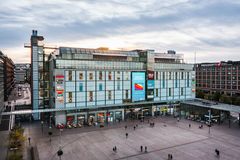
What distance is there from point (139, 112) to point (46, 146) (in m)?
42.7

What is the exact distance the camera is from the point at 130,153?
41.5 meters

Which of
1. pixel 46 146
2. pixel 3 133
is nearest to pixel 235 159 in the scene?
pixel 46 146

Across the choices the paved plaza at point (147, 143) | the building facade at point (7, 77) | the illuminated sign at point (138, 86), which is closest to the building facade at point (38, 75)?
the paved plaza at point (147, 143)

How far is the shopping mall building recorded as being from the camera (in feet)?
216

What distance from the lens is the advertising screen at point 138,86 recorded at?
256 feet

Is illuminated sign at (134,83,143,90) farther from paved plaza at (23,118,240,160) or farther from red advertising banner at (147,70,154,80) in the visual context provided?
paved plaza at (23,118,240,160)

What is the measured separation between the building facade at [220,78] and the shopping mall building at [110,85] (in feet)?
170

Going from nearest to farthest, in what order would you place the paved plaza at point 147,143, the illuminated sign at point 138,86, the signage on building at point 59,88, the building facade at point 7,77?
1. the paved plaza at point 147,143
2. the signage on building at point 59,88
3. the illuminated sign at point 138,86
4. the building facade at point 7,77

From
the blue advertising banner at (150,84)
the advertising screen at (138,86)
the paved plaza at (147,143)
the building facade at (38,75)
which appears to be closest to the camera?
the paved plaza at (147,143)

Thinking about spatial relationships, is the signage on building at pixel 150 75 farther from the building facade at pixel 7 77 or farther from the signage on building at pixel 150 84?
the building facade at pixel 7 77

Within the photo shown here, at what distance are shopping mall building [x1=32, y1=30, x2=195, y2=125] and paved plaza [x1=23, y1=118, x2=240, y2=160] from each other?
9.33 meters

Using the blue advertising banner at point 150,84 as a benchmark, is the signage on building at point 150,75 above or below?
above

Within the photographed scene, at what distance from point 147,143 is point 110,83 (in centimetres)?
3091

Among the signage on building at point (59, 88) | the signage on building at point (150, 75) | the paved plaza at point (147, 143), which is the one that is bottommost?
the paved plaza at point (147, 143)
